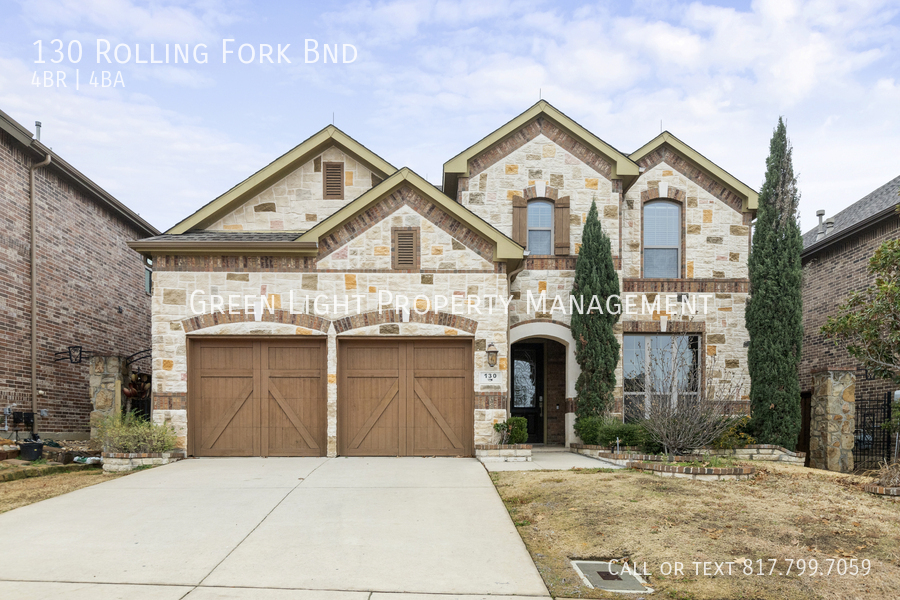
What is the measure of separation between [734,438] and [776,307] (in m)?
3.13

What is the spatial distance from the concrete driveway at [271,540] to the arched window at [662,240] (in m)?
7.87

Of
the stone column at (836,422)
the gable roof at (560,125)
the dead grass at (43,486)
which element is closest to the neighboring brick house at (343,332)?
the dead grass at (43,486)

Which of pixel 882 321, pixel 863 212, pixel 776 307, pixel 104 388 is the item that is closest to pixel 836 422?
pixel 776 307

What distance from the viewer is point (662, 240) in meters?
16.3

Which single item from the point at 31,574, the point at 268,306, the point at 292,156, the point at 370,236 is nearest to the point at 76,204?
the point at 292,156

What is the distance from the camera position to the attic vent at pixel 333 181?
15406 millimetres

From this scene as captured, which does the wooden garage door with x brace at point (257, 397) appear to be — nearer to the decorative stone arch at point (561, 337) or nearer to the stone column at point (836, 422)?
the decorative stone arch at point (561, 337)

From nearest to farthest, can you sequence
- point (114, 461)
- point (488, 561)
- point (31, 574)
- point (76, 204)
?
1. point (31, 574)
2. point (488, 561)
3. point (114, 461)
4. point (76, 204)

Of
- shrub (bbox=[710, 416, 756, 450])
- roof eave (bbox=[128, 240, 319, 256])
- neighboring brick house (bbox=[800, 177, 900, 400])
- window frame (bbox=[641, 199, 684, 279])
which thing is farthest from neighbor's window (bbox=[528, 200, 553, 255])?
neighboring brick house (bbox=[800, 177, 900, 400])

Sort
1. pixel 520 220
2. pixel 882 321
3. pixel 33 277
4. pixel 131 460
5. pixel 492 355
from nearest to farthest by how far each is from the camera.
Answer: pixel 882 321 → pixel 131 460 → pixel 492 355 → pixel 33 277 → pixel 520 220

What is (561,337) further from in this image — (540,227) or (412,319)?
(412,319)

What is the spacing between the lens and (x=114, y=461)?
1217 cm

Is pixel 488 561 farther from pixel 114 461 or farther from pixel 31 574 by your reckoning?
pixel 114 461

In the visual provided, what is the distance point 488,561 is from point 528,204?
10702 millimetres
